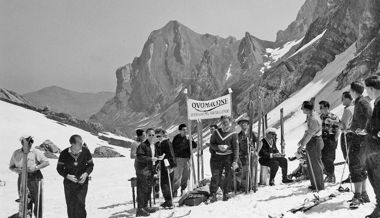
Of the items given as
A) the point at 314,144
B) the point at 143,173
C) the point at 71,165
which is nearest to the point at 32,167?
the point at 71,165

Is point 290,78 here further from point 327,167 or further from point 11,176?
point 327,167

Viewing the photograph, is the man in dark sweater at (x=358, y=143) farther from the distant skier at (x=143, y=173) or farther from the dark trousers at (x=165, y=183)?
the dark trousers at (x=165, y=183)

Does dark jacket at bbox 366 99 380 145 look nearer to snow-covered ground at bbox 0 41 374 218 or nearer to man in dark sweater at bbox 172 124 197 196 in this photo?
Result: snow-covered ground at bbox 0 41 374 218

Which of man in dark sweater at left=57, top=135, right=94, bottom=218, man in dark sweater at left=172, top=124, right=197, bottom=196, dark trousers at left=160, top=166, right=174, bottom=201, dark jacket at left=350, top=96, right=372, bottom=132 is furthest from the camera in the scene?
man in dark sweater at left=172, top=124, right=197, bottom=196

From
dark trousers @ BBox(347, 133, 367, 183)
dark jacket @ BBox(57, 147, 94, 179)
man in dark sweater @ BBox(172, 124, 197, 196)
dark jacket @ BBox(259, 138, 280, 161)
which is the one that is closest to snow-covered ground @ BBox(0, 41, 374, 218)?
dark trousers @ BBox(347, 133, 367, 183)

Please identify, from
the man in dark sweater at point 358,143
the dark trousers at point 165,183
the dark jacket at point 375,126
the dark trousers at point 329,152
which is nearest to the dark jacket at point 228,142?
the dark trousers at point 165,183

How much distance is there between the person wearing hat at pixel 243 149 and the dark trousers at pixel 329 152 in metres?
2.10

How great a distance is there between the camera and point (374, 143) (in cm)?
682

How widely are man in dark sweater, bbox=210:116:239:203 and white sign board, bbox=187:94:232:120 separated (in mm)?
2215

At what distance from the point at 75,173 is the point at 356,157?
5579 millimetres

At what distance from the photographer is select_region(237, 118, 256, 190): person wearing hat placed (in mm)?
12375

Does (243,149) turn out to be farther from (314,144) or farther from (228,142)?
(314,144)

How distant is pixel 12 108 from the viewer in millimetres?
55656

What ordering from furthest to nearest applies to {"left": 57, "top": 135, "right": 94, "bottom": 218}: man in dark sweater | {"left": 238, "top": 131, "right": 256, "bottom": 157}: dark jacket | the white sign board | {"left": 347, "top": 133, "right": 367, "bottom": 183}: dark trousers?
the white sign board < {"left": 238, "top": 131, "right": 256, "bottom": 157}: dark jacket < {"left": 57, "top": 135, "right": 94, "bottom": 218}: man in dark sweater < {"left": 347, "top": 133, "right": 367, "bottom": 183}: dark trousers
